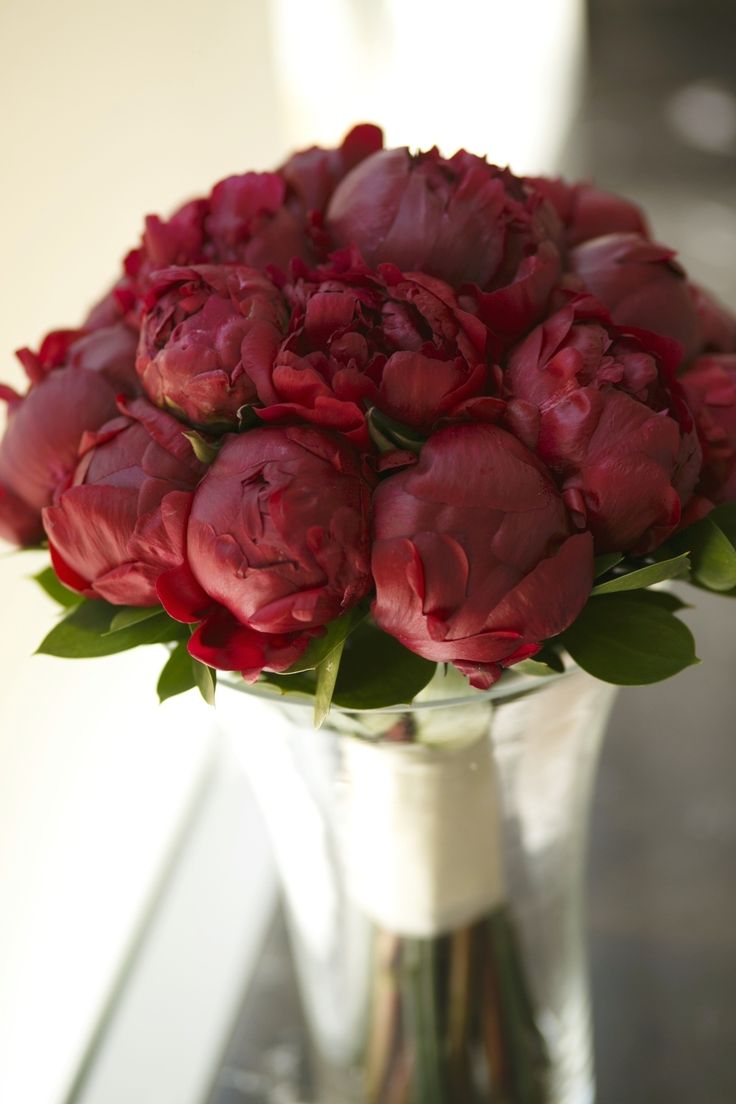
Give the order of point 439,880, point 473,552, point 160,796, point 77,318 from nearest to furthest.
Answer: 1. point 473,552
2. point 439,880
3. point 77,318
4. point 160,796

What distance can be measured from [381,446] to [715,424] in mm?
98

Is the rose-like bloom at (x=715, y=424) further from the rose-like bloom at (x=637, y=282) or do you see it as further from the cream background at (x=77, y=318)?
the cream background at (x=77, y=318)

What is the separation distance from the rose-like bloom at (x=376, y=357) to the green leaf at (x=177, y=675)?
0.09 meters

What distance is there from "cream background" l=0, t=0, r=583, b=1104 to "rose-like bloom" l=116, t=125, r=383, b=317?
0.14m

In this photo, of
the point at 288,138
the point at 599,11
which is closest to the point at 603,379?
the point at 288,138

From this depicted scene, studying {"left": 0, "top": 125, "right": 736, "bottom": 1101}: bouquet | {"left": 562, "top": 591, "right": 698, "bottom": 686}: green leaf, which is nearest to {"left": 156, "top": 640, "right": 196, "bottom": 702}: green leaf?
{"left": 0, "top": 125, "right": 736, "bottom": 1101}: bouquet

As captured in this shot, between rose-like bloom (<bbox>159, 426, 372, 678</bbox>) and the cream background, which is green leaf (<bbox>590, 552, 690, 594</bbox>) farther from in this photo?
the cream background

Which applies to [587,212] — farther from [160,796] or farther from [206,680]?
[160,796]

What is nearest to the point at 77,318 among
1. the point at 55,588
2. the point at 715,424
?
the point at 55,588

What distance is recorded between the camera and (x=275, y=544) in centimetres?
27

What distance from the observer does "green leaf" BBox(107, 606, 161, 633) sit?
0.32m

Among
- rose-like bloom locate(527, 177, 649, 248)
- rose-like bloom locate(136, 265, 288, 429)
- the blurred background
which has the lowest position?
the blurred background

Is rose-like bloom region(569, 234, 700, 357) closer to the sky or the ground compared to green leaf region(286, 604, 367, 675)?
closer to the sky

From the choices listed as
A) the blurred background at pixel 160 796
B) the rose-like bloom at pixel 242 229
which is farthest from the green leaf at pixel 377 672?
the blurred background at pixel 160 796
